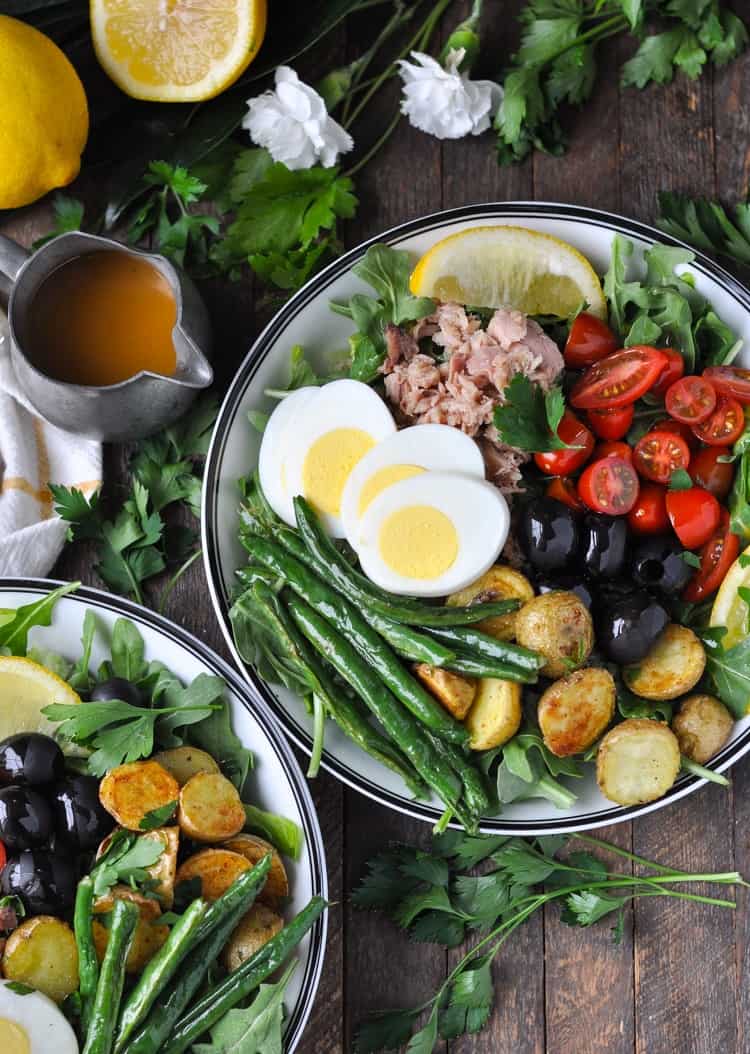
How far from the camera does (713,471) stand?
233cm

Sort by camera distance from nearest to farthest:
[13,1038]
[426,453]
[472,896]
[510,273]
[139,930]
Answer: [13,1038]
[139,930]
[426,453]
[510,273]
[472,896]

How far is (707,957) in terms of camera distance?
8.34 feet

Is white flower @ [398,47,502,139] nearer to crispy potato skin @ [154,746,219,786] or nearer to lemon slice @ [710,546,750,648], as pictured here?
lemon slice @ [710,546,750,648]

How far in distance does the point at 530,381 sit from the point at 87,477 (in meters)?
1.04

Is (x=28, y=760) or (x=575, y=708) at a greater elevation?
(x=575, y=708)

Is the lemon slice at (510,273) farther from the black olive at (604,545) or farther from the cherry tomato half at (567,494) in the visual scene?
the black olive at (604,545)

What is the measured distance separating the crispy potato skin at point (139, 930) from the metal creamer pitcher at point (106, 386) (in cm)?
96

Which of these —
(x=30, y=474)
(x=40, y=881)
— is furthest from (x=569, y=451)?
(x=40, y=881)

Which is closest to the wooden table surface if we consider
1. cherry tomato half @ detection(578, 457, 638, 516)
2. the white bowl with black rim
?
the white bowl with black rim

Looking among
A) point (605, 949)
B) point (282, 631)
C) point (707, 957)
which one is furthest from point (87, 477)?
point (707, 957)

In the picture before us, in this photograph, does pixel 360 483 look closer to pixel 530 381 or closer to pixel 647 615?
pixel 530 381

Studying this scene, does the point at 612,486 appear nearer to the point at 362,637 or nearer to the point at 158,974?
the point at 362,637

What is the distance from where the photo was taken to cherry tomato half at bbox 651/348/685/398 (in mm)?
2293

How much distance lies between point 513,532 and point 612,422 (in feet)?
1.02
